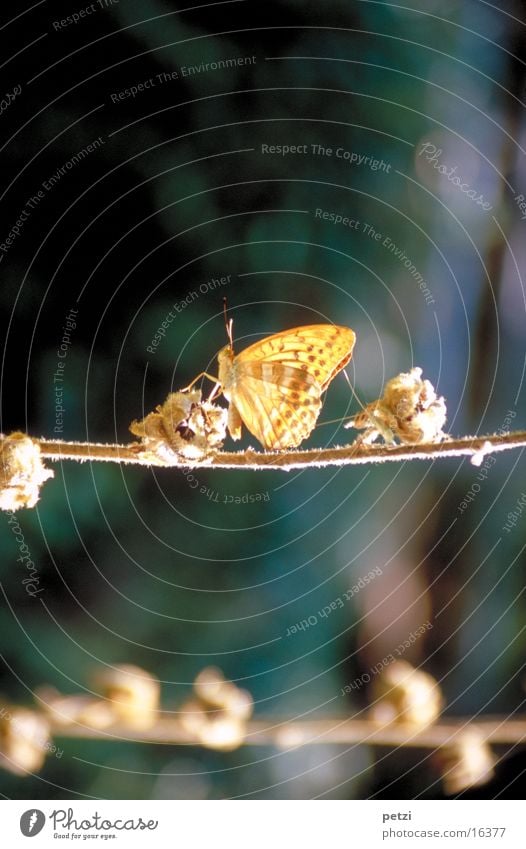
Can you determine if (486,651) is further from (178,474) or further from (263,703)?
(178,474)

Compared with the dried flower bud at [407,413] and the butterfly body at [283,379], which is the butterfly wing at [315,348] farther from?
the dried flower bud at [407,413]

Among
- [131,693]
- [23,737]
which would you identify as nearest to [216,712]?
[131,693]

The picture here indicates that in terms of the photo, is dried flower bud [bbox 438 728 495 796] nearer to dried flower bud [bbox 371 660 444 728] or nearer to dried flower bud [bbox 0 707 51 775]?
dried flower bud [bbox 371 660 444 728]

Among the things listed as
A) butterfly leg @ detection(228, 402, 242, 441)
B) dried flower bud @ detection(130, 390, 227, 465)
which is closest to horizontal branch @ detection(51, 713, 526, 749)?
butterfly leg @ detection(228, 402, 242, 441)

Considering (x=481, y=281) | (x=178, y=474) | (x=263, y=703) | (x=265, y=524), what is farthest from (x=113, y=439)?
(x=481, y=281)

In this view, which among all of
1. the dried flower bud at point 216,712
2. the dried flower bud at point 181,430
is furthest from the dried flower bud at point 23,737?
the dried flower bud at point 181,430
